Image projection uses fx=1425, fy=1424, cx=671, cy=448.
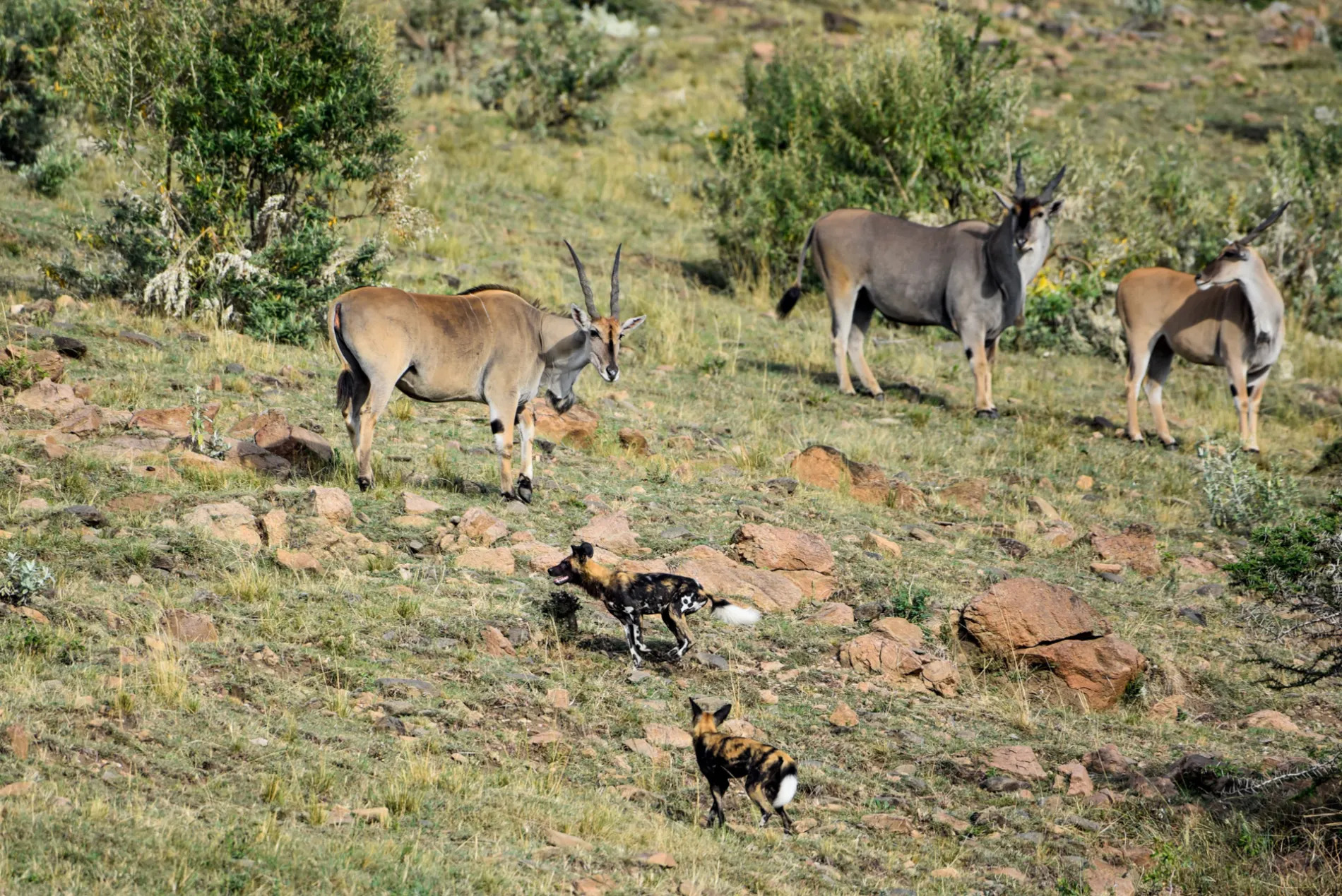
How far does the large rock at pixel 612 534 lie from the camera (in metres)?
9.93

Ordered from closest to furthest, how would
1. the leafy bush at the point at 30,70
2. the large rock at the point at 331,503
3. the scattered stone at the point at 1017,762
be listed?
the scattered stone at the point at 1017,762
the large rock at the point at 331,503
the leafy bush at the point at 30,70

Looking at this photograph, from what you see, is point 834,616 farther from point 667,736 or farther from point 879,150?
point 879,150

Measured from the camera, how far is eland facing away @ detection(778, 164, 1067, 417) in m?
16.2

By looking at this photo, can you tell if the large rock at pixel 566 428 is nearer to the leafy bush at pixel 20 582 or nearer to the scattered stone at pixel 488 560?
the scattered stone at pixel 488 560

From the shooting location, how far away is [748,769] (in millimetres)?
6484

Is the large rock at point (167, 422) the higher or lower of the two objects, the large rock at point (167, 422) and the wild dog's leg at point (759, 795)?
the lower

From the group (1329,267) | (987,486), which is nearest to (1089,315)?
(1329,267)

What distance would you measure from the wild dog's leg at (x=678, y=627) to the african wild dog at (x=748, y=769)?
1321mm

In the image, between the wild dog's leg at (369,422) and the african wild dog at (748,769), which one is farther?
the wild dog's leg at (369,422)

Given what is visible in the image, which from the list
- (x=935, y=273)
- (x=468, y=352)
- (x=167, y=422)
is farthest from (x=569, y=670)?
(x=935, y=273)

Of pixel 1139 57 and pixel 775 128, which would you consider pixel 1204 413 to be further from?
pixel 1139 57

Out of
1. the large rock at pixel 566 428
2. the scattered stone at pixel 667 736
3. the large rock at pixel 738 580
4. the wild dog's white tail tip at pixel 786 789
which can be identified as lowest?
the large rock at pixel 566 428

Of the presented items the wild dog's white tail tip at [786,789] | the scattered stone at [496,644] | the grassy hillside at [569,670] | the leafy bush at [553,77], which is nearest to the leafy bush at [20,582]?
the grassy hillside at [569,670]

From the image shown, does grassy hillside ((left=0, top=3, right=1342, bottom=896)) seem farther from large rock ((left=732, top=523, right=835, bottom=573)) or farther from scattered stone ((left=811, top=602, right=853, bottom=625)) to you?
large rock ((left=732, top=523, right=835, bottom=573))
